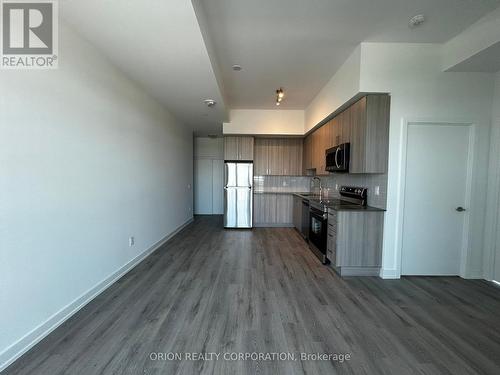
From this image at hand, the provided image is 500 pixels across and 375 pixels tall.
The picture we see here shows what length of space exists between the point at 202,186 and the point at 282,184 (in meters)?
2.89

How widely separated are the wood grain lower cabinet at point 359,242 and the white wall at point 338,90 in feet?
5.52

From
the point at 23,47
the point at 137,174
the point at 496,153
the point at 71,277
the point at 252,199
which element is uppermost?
the point at 23,47

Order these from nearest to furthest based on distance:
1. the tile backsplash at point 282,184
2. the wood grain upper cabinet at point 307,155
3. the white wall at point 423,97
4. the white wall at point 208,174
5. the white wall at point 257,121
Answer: the white wall at point 423,97
the wood grain upper cabinet at point 307,155
the white wall at point 257,121
the tile backsplash at point 282,184
the white wall at point 208,174

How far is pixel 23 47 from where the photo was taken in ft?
5.48

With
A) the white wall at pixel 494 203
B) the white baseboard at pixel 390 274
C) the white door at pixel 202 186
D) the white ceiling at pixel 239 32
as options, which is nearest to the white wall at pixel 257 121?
the white ceiling at pixel 239 32

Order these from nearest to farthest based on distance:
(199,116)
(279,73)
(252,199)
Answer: (279,73), (199,116), (252,199)

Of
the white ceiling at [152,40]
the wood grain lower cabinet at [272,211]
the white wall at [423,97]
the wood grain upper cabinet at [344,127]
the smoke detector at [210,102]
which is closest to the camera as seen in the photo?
the white ceiling at [152,40]

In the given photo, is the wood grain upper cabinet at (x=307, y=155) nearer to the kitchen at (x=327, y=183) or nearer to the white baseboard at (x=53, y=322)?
the kitchen at (x=327, y=183)

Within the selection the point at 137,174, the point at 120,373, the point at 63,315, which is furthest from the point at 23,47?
the point at 120,373

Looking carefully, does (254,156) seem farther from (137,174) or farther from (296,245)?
(137,174)

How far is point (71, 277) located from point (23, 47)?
1.98 m

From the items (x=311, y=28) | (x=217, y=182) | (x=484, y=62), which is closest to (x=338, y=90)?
(x=311, y=28)

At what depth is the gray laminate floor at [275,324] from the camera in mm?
1585

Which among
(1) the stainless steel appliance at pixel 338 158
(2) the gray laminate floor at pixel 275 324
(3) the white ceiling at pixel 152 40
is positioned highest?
(3) the white ceiling at pixel 152 40
